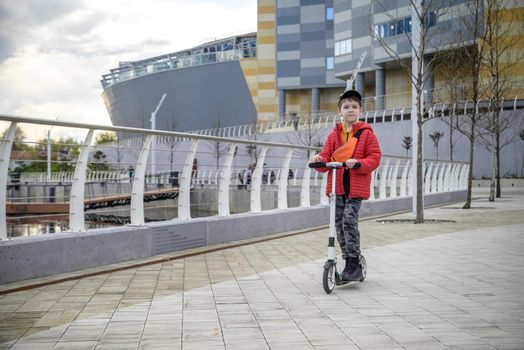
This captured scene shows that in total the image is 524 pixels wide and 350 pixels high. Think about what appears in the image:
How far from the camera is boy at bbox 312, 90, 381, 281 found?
247 inches

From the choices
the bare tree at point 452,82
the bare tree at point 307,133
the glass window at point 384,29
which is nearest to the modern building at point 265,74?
the glass window at point 384,29

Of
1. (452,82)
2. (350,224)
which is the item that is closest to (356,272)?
(350,224)

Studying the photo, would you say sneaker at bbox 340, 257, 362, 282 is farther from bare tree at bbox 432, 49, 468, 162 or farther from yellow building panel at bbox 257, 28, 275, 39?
yellow building panel at bbox 257, 28, 275, 39

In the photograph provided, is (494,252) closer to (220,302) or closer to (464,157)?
(220,302)

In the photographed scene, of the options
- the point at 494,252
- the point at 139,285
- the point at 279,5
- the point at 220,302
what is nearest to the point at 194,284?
the point at 139,285

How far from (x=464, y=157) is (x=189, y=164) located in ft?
131

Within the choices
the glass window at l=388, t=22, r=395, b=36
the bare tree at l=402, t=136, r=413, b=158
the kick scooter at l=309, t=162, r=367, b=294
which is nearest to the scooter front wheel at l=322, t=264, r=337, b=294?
the kick scooter at l=309, t=162, r=367, b=294

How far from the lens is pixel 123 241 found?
776cm

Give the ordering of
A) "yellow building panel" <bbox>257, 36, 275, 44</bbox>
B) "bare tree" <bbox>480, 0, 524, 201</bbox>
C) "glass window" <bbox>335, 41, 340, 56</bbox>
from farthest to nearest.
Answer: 1. "yellow building panel" <bbox>257, 36, 275, 44</bbox>
2. "glass window" <bbox>335, 41, 340, 56</bbox>
3. "bare tree" <bbox>480, 0, 524, 201</bbox>

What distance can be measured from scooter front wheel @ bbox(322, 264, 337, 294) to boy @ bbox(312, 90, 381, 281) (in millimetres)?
357

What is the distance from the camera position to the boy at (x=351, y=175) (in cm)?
627

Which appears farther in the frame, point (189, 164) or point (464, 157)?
point (464, 157)

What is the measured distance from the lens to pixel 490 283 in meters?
6.36

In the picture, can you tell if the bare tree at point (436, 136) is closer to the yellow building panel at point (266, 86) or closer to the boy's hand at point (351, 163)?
the yellow building panel at point (266, 86)
